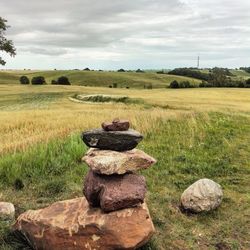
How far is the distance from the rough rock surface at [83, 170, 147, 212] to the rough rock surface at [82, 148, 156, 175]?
20 centimetres

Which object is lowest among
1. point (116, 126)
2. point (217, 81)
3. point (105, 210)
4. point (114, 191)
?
point (217, 81)

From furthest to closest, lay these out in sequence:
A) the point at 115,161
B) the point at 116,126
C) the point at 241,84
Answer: the point at 241,84, the point at 116,126, the point at 115,161

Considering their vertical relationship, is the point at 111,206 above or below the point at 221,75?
above

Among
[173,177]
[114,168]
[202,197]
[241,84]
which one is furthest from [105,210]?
[241,84]

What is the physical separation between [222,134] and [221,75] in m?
82.8

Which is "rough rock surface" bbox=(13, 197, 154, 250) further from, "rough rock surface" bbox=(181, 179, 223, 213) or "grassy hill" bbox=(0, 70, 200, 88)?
"grassy hill" bbox=(0, 70, 200, 88)

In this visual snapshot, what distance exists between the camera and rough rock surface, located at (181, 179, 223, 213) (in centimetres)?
1125

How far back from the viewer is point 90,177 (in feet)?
31.8

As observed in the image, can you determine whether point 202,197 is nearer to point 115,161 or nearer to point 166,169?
point 115,161

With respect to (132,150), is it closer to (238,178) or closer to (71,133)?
(238,178)

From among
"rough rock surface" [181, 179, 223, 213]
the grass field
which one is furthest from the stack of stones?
"rough rock surface" [181, 179, 223, 213]

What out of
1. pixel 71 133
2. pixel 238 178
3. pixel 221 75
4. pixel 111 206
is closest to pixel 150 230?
pixel 111 206

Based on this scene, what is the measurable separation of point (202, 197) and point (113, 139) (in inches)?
119

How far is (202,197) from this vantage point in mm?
11367
